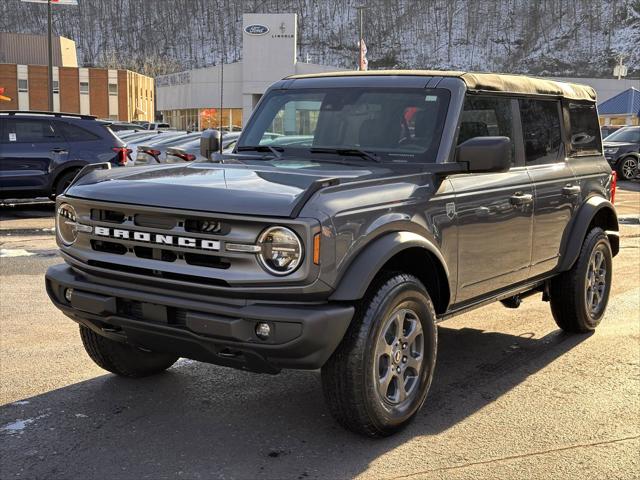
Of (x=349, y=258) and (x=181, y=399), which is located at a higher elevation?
(x=349, y=258)

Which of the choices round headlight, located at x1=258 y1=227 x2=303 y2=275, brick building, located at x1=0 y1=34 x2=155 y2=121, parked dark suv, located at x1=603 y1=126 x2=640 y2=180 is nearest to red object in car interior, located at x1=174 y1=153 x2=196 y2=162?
round headlight, located at x1=258 y1=227 x2=303 y2=275

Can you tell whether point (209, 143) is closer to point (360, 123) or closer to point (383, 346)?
point (360, 123)

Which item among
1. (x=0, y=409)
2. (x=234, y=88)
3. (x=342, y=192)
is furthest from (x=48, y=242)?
(x=234, y=88)

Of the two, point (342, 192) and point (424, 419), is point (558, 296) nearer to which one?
point (424, 419)

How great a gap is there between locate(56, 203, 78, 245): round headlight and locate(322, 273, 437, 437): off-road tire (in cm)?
159

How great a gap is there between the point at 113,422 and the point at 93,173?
140cm

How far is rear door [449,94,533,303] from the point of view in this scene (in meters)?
4.60

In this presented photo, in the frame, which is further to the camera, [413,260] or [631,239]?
[631,239]

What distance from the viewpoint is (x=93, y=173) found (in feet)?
14.1

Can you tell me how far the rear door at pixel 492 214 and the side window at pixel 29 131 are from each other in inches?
410

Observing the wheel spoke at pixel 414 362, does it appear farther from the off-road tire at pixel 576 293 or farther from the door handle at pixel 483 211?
the off-road tire at pixel 576 293

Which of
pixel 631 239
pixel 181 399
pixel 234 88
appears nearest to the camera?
pixel 181 399

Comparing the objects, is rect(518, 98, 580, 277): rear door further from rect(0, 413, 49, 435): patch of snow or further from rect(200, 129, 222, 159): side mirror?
rect(0, 413, 49, 435): patch of snow

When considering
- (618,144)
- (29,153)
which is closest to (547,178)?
(29,153)
